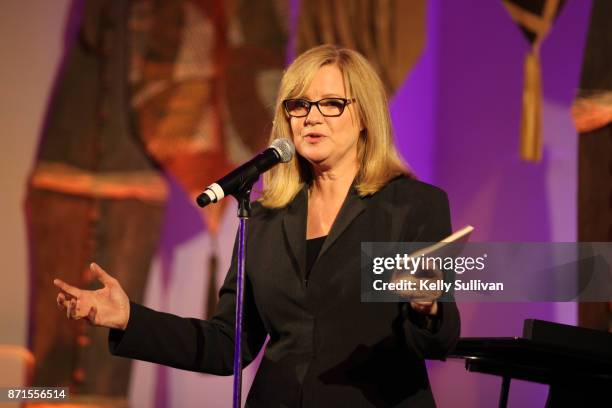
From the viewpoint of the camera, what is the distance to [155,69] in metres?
4.09

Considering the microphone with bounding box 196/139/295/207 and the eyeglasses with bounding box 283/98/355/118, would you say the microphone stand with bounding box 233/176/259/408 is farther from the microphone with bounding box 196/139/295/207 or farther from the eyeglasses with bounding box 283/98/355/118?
the eyeglasses with bounding box 283/98/355/118

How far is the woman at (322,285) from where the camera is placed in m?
1.80

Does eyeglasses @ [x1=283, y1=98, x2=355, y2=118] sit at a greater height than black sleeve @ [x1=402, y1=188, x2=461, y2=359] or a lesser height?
greater

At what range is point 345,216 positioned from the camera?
76.8 inches

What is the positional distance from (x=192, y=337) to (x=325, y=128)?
2.04 feet

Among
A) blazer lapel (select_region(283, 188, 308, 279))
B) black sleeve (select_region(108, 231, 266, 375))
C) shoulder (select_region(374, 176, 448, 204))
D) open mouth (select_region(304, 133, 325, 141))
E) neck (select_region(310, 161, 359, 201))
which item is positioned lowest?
black sleeve (select_region(108, 231, 266, 375))

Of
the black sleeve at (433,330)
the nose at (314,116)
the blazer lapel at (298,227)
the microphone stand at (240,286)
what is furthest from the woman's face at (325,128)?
the black sleeve at (433,330)

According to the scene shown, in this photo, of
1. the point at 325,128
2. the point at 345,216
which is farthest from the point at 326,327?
the point at 325,128

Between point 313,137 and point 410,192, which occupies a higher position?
point 313,137

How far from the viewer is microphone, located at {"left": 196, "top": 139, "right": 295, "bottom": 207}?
5.20 feet

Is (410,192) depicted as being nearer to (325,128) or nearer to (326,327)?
(325,128)

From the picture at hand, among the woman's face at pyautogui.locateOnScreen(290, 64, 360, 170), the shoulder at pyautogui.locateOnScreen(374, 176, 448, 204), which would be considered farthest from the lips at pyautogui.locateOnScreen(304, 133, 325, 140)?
the shoulder at pyautogui.locateOnScreen(374, 176, 448, 204)

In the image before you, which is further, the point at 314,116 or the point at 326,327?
the point at 314,116

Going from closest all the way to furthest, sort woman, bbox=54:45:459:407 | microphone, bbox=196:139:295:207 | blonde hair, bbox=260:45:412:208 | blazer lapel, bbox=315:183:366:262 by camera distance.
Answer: microphone, bbox=196:139:295:207 → woman, bbox=54:45:459:407 → blazer lapel, bbox=315:183:366:262 → blonde hair, bbox=260:45:412:208
